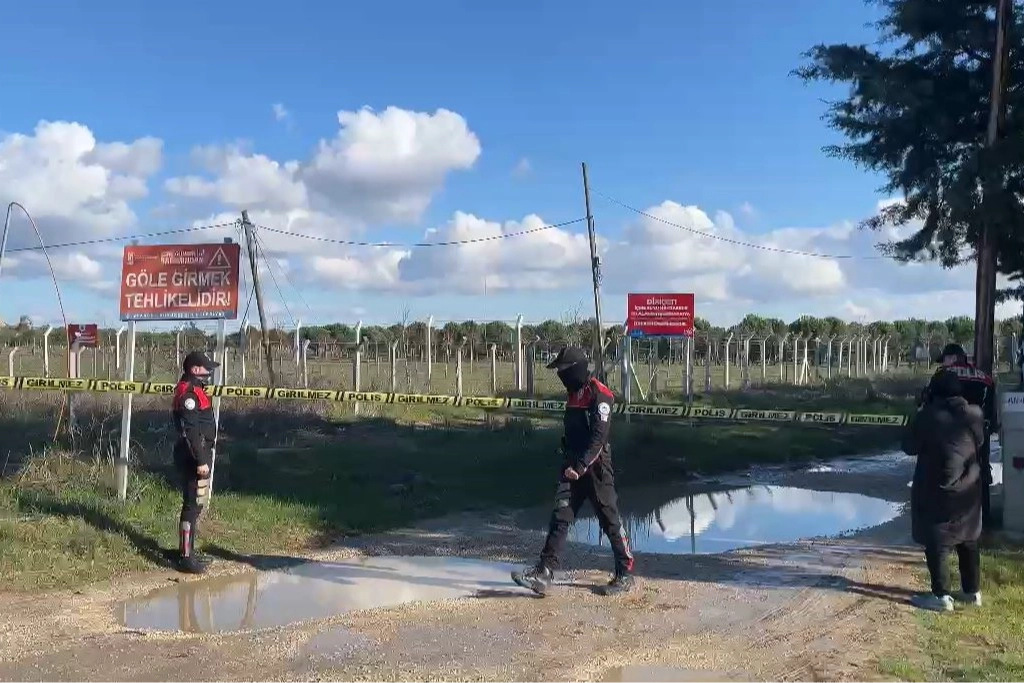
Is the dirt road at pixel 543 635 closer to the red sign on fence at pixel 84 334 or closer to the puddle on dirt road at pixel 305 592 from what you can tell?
the puddle on dirt road at pixel 305 592

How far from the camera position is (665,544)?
33.6ft

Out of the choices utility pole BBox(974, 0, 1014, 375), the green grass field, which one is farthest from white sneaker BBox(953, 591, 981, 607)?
the green grass field

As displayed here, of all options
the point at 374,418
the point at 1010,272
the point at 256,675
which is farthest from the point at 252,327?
the point at 256,675

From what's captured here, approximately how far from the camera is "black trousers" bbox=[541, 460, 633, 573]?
757cm

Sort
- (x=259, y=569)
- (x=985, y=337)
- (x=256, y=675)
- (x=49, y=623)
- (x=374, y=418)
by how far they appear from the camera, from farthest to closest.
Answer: (x=374, y=418), (x=985, y=337), (x=259, y=569), (x=49, y=623), (x=256, y=675)

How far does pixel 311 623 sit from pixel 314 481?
18.0 feet

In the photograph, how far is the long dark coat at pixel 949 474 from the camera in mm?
7070

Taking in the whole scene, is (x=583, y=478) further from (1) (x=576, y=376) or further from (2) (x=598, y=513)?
(1) (x=576, y=376)

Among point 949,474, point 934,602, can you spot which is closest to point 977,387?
point 949,474

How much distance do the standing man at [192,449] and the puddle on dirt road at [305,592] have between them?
42 cm

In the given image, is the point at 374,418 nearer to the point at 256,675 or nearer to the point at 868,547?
the point at 868,547

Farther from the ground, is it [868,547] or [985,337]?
[985,337]

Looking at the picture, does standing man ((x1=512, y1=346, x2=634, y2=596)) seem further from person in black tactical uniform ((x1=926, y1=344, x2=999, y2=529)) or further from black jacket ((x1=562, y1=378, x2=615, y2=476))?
person in black tactical uniform ((x1=926, y1=344, x2=999, y2=529))

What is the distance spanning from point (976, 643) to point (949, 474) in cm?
131
